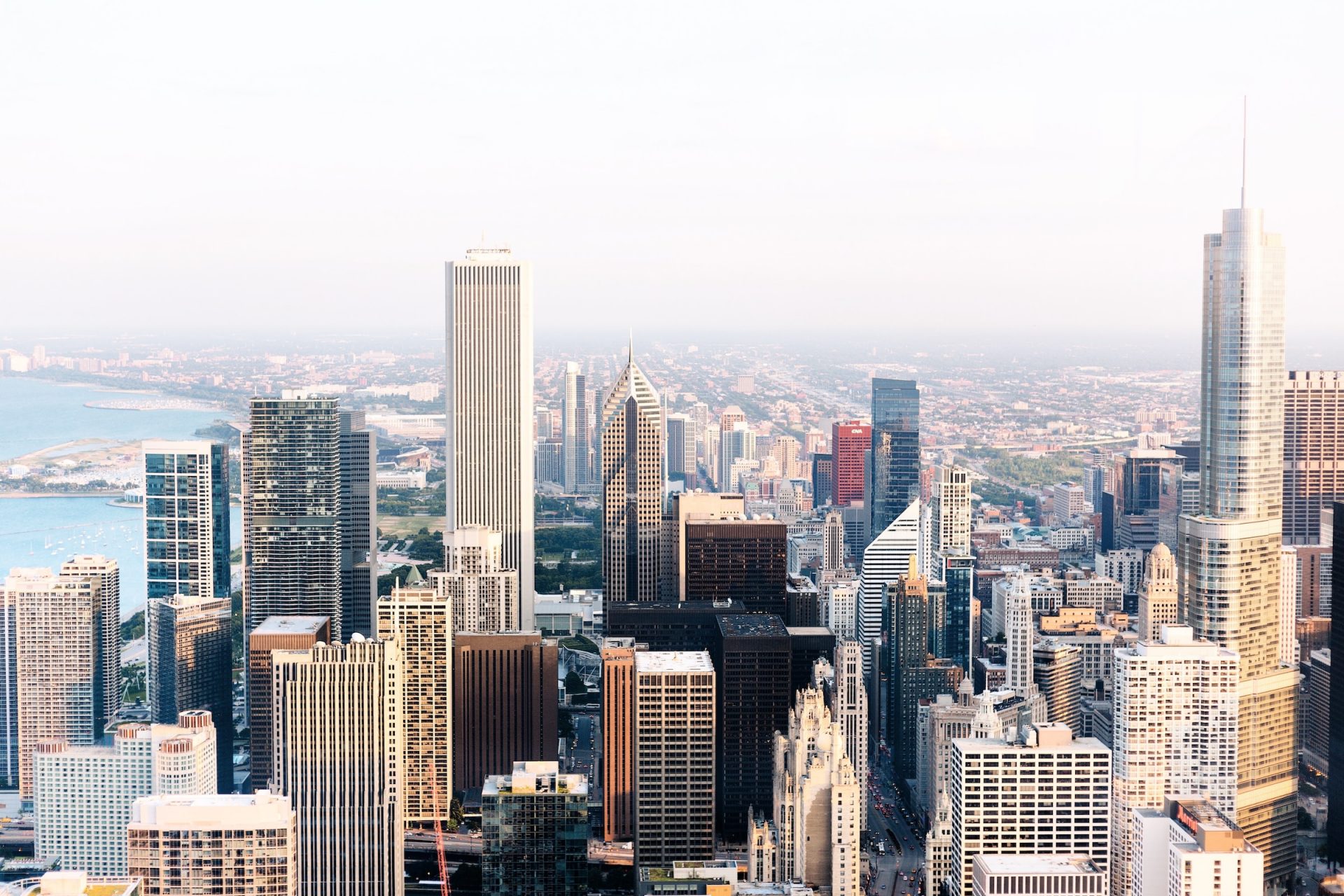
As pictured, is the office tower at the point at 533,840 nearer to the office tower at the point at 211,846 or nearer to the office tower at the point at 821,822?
the office tower at the point at 821,822

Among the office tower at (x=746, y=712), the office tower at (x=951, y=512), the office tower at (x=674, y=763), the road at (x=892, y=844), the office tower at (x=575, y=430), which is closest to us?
the road at (x=892, y=844)

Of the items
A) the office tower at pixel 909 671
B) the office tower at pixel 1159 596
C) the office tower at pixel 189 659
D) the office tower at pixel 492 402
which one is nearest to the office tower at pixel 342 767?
the office tower at pixel 189 659

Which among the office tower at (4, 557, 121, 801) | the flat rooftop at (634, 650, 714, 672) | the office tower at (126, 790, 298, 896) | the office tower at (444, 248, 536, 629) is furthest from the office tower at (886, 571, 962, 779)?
the office tower at (4, 557, 121, 801)

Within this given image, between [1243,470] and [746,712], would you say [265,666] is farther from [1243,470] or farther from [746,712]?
[1243,470]

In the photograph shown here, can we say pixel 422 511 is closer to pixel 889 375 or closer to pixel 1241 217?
pixel 889 375

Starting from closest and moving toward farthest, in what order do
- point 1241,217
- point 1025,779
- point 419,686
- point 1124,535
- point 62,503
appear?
point 1025,779
point 1241,217
point 419,686
point 62,503
point 1124,535

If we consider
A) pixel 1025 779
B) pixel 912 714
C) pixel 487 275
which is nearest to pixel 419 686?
pixel 912 714

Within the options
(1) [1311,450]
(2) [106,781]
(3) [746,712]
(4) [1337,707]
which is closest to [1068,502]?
(1) [1311,450]

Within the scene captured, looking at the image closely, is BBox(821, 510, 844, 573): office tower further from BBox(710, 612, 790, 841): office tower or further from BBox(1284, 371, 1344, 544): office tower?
BBox(1284, 371, 1344, 544): office tower
